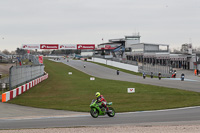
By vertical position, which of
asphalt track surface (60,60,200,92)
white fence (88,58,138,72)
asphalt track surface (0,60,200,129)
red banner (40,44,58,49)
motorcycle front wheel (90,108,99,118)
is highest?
red banner (40,44,58,49)

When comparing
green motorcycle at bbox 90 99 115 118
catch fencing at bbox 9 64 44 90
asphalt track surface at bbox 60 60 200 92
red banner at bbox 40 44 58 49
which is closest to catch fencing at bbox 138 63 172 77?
asphalt track surface at bbox 60 60 200 92

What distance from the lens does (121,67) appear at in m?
72.8

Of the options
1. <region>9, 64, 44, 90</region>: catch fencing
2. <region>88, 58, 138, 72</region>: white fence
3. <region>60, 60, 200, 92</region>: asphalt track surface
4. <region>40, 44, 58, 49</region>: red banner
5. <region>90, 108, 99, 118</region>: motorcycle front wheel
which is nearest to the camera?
<region>90, 108, 99, 118</region>: motorcycle front wheel

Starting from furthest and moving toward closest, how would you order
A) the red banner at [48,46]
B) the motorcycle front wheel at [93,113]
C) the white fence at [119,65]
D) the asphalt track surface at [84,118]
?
the white fence at [119,65], the red banner at [48,46], the motorcycle front wheel at [93,113], the asphalt track surface at [84,118]

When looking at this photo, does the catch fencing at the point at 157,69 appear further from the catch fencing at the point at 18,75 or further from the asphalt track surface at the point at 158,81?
the catch fencing at the point at 18,75

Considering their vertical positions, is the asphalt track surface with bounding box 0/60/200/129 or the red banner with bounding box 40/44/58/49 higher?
the red banner with bounding box 40/44/58/49

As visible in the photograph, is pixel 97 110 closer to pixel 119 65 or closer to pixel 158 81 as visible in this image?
pixel 158 81

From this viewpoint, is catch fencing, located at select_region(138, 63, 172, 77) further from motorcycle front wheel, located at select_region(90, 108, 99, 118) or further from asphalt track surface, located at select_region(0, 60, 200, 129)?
motorcycle front wheel, located at select_region(90, 108, 99, 118)

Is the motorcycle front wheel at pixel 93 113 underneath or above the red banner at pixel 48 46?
underneath

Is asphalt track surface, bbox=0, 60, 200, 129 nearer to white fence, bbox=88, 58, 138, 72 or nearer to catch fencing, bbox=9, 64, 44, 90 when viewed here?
catch fencing, bbox=9, 64, 44, 90

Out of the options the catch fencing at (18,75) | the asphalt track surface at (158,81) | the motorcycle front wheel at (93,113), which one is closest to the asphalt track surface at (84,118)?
the motorcycle front wheel at (93,113)

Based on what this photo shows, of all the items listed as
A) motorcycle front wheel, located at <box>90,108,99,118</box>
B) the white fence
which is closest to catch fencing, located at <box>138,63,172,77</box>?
the white fence

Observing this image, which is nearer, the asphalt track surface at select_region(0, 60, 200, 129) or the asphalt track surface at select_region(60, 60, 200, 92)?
the asphalt track surface at select_region(0, 60, 200, 129)

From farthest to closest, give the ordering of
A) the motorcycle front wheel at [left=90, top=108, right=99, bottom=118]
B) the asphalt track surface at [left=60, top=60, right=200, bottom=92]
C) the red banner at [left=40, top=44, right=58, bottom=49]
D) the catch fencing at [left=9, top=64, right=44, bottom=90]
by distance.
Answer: the red banner at [left=40, top=44, right=58, bottom=49], the asphalt track surface at [left=60, top=60, right=200, bottom=92], the catch fencing at [left=9, top=64, right=44, bottom=90], the motorcycle front wheel at [left=90, top=108, right=99, bottom=118]
